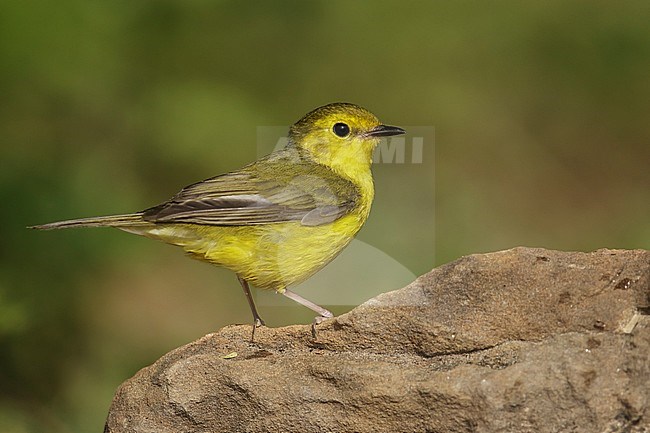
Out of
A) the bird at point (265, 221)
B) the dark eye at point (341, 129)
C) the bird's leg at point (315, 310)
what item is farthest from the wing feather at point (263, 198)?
the bird's leg at point (315, 310)

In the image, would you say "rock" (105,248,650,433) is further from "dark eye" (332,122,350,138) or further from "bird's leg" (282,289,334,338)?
"dark eye" (332,122,350,138)

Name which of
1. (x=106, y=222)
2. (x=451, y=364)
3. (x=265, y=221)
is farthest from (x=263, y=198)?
(x=451, y=364)

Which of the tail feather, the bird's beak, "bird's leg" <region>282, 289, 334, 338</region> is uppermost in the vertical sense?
the bird's beak

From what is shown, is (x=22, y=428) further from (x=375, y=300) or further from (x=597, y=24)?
(x=597, y=24)

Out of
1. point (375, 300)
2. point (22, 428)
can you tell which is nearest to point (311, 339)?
point (375, 300)

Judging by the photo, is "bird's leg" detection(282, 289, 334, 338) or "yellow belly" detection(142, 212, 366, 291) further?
"yellow belly" detection(142, 212, 366, 291)

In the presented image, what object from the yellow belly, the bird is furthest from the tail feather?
the yellow belly

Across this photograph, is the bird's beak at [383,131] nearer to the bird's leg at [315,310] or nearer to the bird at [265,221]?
the bird at [265,221]

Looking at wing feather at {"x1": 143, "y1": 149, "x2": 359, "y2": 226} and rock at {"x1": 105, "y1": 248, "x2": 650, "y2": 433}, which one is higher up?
wing feather at {"x1": 143, "y1": 149, "x2": 359, "y2": 226}
